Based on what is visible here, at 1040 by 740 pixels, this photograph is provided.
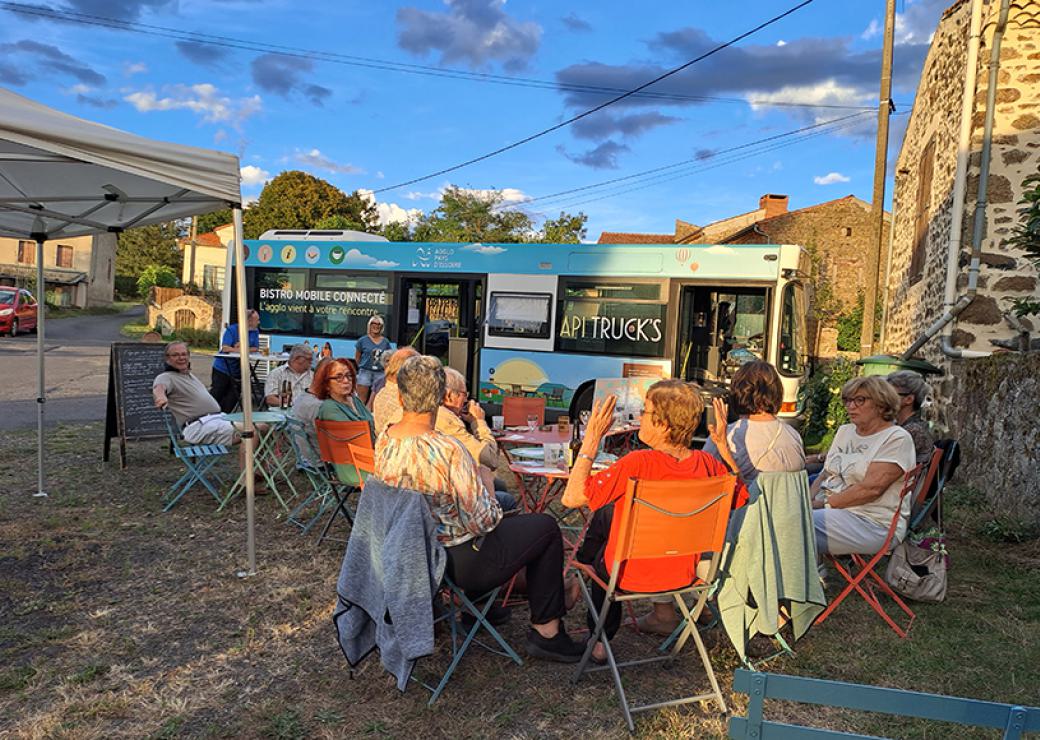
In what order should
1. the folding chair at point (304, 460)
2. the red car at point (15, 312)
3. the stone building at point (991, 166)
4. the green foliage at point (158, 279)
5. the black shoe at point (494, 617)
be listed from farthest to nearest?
the green foliage at point (158, 279)
the red car at point (15, 312)
the stone building at point (991, 166)
the folding chair at point (304, 460)
the black shoe at point (494, 617)

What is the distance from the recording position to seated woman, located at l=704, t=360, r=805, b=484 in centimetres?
350

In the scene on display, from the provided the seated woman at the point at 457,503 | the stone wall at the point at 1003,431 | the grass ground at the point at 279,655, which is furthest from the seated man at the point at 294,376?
the stone wall at the point at 1003,431

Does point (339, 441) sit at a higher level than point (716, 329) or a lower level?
lower

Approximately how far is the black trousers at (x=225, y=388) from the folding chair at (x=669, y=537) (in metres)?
6.65

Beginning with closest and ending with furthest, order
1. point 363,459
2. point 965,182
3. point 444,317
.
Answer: point 363,459 → point 965,182 → point 444,317

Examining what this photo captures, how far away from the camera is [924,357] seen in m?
9.31

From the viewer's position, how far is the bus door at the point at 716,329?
9.00 meters

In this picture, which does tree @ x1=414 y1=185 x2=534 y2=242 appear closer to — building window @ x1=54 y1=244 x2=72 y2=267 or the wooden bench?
building window @ x1=54 y1=244 x2=72 y2=267

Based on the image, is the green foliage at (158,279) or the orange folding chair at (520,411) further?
the green foliage at (158,279)

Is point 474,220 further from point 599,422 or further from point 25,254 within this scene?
point 599,422

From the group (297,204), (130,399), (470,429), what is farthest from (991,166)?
(297,204)

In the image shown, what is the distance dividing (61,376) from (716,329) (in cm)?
1214

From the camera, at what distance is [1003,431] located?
596cm

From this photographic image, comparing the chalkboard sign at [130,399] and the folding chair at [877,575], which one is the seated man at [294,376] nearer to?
the chalkboard sign at [130,399]
